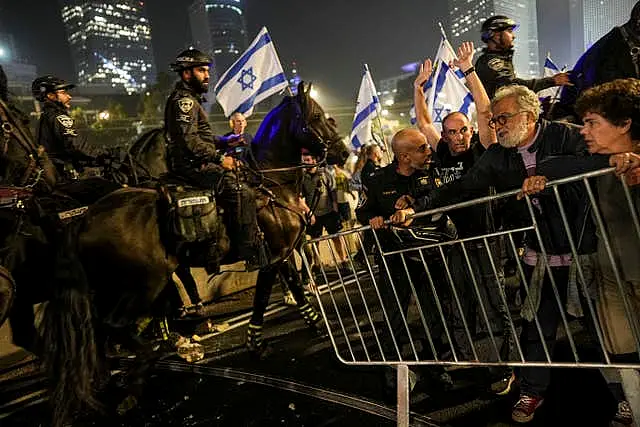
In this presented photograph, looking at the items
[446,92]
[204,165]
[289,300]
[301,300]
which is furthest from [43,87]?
[446,92]

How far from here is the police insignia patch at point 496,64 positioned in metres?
4.89

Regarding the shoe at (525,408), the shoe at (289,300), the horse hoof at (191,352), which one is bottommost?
the shoe at (525,408)

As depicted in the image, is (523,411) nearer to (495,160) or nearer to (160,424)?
(495,160)

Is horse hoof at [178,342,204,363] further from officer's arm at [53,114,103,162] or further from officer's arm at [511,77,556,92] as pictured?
officer's arm at [511,77,556,92]

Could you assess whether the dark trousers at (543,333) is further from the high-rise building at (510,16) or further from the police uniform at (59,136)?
the high-rise building at (510,16)

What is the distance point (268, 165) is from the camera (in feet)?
19.5

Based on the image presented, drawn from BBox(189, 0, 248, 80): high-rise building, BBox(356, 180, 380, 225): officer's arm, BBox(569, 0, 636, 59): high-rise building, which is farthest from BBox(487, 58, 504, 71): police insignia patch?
BBox(189, 0, 248, 80): high-rise building

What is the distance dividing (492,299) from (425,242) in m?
0.95

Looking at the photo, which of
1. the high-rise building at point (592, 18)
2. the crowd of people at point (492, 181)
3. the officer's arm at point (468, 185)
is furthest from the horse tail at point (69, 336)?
the high-rise building at point (592, 18)

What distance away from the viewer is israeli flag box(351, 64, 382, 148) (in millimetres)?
11335

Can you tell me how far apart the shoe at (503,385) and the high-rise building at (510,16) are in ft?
308

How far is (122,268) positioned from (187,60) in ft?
7.74

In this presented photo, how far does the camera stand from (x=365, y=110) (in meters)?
11.5

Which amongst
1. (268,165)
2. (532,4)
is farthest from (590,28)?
(268,165)
